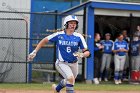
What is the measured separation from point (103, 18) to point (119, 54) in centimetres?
220

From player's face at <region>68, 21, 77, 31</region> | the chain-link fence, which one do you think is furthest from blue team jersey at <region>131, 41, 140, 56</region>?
player's face at <region>68, 21, 77, 31</region>

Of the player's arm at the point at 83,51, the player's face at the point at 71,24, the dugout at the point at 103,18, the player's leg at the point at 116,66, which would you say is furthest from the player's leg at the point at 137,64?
the player's face at the point at 71,24

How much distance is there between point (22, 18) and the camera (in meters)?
18.2

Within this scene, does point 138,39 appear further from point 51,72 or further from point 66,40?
point 66,40

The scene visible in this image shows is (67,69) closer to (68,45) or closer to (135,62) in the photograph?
(68,45)

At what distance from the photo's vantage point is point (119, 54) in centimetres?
1792

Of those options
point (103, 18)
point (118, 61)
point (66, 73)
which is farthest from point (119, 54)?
point (66, 73)

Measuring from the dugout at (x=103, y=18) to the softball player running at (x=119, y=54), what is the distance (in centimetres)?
90

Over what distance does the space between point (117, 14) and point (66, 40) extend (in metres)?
8.68

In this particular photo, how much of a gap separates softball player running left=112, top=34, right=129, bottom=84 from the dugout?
896mm

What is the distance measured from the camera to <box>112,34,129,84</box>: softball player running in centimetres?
1778

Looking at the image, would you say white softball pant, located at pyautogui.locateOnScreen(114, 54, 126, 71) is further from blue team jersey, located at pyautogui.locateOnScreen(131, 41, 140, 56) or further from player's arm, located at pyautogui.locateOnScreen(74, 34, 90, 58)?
player's arm, located at pyautogui.locateOnScreen(74, 34, 90, 58)

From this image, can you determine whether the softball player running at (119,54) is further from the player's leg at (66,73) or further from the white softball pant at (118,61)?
the player's leg at (66,73)

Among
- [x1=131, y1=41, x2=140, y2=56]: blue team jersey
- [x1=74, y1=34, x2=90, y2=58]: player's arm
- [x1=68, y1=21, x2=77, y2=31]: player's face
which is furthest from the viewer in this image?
[x1=131, y1=41, x2=140, y2=56]: blue team jersey
